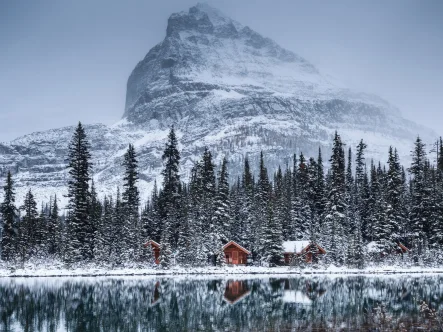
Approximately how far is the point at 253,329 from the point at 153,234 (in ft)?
205

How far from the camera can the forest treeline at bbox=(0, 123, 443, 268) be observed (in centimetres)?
7456

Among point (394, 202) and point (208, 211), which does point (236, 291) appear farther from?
point (394, 202)

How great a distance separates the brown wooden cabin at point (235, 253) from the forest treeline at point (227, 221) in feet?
8.56

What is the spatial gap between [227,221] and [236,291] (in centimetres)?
3598

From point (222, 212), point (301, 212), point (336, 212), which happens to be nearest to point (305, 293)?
point (222, 212)

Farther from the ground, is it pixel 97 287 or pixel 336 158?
pixel 336 158

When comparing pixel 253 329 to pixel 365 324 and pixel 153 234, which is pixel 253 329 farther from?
pixel 153 234

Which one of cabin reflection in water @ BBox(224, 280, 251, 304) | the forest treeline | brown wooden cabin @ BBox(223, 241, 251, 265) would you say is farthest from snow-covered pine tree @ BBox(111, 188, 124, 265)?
cabin reflection in water @ BBox(224, 280, 251, 304)

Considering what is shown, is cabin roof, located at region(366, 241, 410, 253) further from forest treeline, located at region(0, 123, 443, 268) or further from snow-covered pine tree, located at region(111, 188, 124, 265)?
snow-covered pine tree, located at region(111, 188, 124, 265)

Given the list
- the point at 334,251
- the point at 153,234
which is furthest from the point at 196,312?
the point at 153,234

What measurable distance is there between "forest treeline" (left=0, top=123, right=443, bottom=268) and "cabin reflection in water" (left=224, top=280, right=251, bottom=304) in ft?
63.9

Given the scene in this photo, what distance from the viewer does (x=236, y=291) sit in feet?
157

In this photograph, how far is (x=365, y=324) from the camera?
2889 cm

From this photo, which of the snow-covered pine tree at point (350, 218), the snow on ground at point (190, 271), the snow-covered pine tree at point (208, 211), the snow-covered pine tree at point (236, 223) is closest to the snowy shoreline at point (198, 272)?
the snow on ground at point (190, 271)
